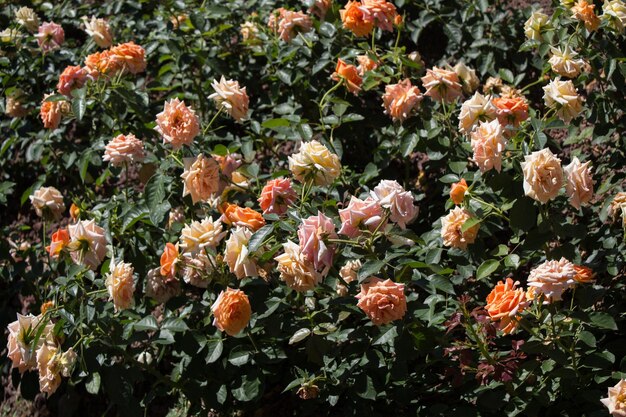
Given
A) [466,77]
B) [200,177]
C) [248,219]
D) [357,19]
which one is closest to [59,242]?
[200,177]

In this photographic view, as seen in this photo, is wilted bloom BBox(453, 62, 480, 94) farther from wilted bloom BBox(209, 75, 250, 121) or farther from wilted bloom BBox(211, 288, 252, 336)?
wilted bloom BBox(211, 288, 252, 336)

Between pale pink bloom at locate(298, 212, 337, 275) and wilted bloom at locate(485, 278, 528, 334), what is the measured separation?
42cm

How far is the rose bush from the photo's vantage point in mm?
2311

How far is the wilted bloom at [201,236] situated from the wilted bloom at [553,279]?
0.83 metres

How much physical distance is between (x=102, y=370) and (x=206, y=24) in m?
1.74

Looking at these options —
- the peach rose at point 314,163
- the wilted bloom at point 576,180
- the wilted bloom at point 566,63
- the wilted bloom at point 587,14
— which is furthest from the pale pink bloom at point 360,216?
the wilted bloom at point 587,14

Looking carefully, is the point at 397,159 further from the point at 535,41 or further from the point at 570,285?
the point at 570,285

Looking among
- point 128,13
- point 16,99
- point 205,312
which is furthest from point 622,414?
point 128,13

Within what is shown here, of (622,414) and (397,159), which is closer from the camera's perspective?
(622,414)

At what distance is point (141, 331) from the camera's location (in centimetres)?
267

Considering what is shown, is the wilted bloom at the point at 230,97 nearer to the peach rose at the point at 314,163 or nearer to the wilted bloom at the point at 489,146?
the peach rose at the point at 314,163

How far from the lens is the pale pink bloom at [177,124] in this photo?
256 cm

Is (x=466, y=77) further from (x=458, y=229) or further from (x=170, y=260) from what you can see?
(x=170, y=260)

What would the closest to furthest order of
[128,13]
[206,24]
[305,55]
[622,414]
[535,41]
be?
[622,414], [535,41], [305,55], [206,24], [128,13]
